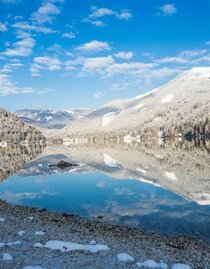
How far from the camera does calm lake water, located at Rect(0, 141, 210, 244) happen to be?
44.6m

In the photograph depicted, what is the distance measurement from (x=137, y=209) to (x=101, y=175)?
4110 cm

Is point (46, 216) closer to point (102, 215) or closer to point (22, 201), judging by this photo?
point (102, 215)

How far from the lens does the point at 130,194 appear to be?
6362 centimetres

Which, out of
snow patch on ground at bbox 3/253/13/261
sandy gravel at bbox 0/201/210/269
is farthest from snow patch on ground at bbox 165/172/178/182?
snow patch on ground at bbox 3/253/13/261

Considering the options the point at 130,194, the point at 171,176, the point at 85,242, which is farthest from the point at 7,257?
the point at 171,176

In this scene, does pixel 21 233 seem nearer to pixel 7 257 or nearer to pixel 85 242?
pixel 85 242

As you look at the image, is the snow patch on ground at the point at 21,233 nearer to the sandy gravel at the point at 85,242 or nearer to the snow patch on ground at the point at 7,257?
the sandy gravel at the point at 85,242

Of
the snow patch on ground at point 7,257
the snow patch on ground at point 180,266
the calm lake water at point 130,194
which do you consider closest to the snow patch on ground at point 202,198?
the calm lake water at point 130,194

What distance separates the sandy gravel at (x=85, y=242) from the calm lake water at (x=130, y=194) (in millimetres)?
4241

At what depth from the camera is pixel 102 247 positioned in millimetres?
30672

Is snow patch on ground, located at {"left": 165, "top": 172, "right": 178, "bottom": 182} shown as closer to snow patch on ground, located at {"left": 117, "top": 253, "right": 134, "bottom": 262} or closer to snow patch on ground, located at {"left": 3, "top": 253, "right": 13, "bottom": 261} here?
snow patch on ground, located at {"left": 117, "top": 253, "right": 134, "bottom": 262}

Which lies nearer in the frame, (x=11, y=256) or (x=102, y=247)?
(x=11, y=256)

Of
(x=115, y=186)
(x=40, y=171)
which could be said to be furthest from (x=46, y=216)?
(x=40, y=171)

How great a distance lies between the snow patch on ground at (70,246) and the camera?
29859 millimetres
